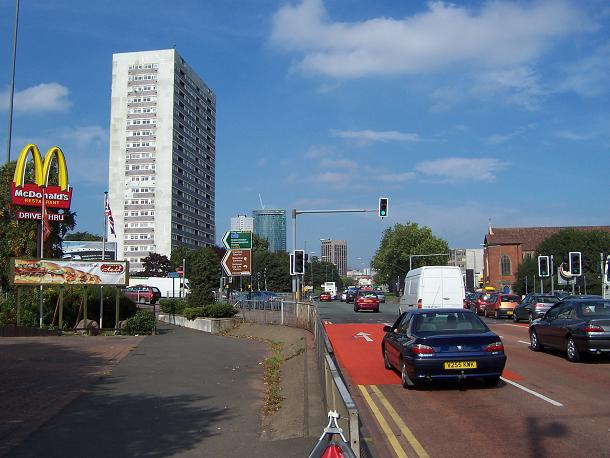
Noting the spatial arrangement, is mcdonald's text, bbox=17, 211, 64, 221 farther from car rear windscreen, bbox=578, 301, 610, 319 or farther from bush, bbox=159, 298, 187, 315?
car rear windscreen, bbox=578, 301, 610, 319

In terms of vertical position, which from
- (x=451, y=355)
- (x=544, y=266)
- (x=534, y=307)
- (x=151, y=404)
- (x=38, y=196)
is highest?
(x=38, y=196)

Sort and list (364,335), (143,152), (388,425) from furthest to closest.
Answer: (143,152)
(364,335)
(388,425)

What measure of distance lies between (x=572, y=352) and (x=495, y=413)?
21.7ft

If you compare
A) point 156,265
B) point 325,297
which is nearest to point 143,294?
point 325,297

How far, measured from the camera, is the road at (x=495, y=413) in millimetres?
7191

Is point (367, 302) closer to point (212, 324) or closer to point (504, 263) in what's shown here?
point (212, 324)

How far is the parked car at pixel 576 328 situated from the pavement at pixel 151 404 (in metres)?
6.13

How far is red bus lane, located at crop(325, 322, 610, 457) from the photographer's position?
7.22 meters

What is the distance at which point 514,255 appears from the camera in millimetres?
124625

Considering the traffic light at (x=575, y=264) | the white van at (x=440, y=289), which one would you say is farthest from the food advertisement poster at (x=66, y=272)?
the traffic light at (x=575, y=264)

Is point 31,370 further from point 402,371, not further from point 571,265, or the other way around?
point 571,265

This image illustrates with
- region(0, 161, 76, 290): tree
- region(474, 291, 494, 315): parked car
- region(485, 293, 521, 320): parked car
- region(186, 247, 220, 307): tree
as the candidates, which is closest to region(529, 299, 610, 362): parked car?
region(485, 293, 521, 320): parked car

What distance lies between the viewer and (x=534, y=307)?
1182 inches

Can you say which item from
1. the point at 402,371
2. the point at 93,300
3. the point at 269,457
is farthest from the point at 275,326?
the point at 269,457
